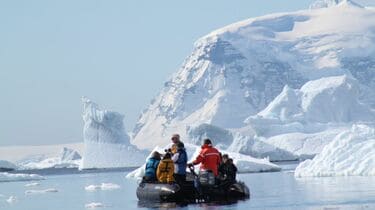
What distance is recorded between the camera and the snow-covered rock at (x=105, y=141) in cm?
8394

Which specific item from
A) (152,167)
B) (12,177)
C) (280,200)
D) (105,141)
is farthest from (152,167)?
(105,141)

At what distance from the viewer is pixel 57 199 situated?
32.3 metres

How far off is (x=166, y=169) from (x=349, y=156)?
14.7 meters

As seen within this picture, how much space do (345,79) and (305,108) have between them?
19.0 feet

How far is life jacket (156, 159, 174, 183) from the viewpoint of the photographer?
24.7 metres

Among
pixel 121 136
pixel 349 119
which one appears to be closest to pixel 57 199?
pixel 121 136

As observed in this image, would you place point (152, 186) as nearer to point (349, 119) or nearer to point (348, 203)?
point (348, 203)

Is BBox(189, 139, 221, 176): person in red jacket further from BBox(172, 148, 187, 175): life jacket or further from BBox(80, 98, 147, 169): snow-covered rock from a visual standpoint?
BBox(80, 98, 147, 169): snow-covered rock

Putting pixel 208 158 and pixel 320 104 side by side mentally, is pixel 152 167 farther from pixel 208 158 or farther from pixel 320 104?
pixel 320 104

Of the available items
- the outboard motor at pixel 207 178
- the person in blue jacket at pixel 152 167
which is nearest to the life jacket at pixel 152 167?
the person in blue jacket at pixel 152 167

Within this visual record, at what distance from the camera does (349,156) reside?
38250 mm

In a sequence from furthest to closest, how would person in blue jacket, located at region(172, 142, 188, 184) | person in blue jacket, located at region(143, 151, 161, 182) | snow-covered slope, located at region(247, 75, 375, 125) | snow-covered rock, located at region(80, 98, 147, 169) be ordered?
snow-covered slope, located at region(247, 75, 375, 125) → snow-covered rock, located at region(80, 98, 147, 169) → person in blue jacket, located at region(143, 151, 161, 182) → person in blue jacket, located at region(172, 142, 188, 184)

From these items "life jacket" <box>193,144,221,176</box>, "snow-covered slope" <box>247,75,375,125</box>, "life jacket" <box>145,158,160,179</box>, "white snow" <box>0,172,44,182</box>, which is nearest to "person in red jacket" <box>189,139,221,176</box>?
"life jacket" <box>193,144,221,176</box>

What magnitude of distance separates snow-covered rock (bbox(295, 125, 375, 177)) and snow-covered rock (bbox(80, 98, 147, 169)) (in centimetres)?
4493
